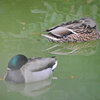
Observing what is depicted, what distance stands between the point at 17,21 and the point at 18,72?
2840mm

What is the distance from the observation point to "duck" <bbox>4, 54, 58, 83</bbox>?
17.7 ft

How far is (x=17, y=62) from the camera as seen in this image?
17.8ft

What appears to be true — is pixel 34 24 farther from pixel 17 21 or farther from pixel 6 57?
pixel 6 57

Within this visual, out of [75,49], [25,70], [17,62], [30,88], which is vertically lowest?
[30,88]

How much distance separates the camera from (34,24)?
7.86 m

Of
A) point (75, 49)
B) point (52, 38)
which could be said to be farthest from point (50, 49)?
point (75, 49)

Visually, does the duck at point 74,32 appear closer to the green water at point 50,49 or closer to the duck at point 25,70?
the green water at point 50,49

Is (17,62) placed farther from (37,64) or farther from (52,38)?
(52,38)

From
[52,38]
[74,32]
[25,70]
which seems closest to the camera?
[25,70]

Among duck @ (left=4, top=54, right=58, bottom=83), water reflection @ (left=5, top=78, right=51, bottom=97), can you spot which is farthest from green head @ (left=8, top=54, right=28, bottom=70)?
water reflection @ (left=5, top=78, right=51, bottom=97)

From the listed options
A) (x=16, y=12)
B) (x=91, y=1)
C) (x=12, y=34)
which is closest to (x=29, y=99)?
(x=12, y=34)

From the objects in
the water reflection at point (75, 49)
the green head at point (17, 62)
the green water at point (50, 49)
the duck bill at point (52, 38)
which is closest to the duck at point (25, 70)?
the green head at point (17, 62)

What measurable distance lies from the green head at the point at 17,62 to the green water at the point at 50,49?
0.36 metres

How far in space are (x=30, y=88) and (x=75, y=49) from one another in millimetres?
1858
